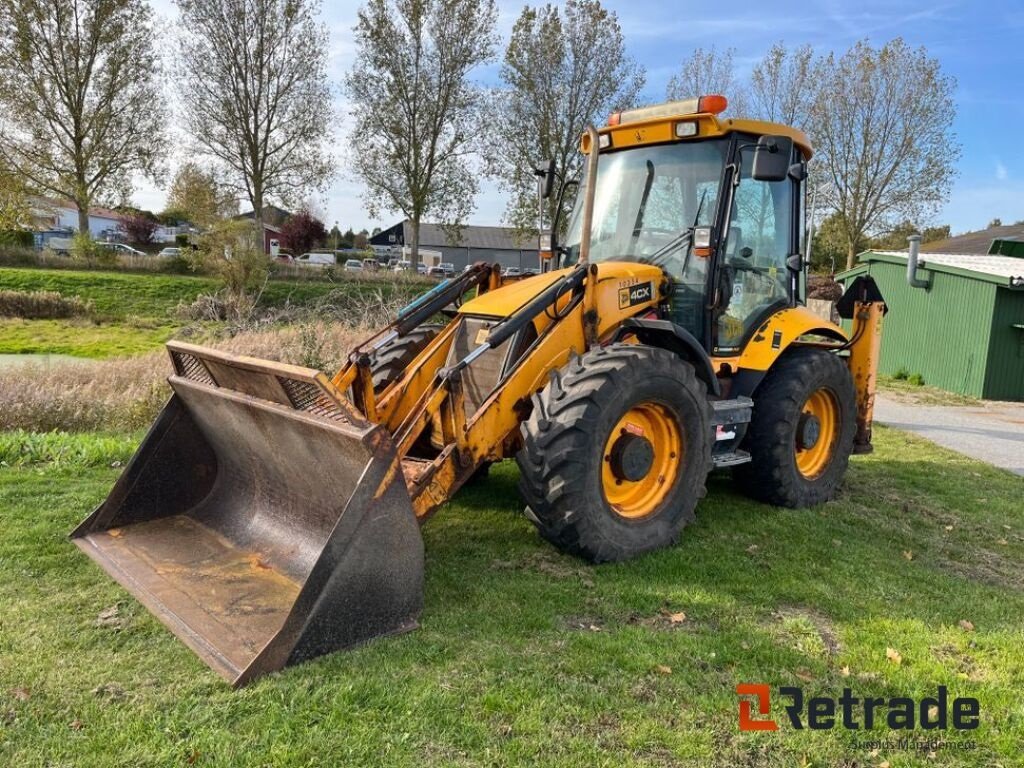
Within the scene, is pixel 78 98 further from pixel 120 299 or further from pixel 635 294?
pixel 635 294

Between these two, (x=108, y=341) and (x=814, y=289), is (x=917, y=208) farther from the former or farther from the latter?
(x=108, y=341)

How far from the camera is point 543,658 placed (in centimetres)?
348

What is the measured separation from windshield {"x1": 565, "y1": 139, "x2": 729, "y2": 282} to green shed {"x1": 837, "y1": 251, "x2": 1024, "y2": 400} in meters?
11.0

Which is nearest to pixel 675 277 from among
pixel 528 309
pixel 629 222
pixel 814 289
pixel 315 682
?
pixel 629 222

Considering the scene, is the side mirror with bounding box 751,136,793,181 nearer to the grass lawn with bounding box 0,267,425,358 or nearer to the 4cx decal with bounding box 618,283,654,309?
the 4cx decal with bounding box 618,283,654,309

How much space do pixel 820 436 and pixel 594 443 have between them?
10.2 ft

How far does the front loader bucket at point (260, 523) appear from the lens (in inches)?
132

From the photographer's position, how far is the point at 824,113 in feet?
93.4

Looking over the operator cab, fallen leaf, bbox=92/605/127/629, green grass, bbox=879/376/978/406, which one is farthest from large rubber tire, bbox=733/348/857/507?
green grass, bbox=879/376/978/406

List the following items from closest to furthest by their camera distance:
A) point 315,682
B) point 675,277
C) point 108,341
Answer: point 315,682
point 675,277
point 108,341

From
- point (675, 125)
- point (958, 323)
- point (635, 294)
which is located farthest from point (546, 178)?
point (958, 323)

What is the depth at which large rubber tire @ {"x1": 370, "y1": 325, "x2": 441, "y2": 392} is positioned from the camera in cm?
567

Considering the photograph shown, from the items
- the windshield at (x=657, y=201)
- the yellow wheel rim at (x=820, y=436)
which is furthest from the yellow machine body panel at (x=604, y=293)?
the yellow wheel rim at (x=820, y=436)

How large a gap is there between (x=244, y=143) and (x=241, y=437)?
86.5ft
